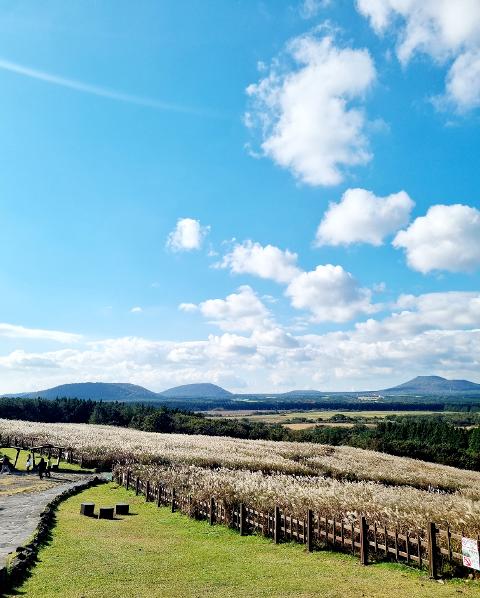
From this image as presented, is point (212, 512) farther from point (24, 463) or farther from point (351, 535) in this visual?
point (24, 463)

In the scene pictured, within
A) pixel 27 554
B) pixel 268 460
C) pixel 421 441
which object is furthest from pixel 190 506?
pixel 421 441

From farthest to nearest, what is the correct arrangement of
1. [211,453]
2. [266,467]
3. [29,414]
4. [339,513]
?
1. [29,414]
2. [211,453]
3. [266,467]
4. [339,513]

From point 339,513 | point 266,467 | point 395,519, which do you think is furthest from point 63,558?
point 266,467

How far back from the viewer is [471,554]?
12.9m

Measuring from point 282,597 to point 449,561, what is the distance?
5.46 meters

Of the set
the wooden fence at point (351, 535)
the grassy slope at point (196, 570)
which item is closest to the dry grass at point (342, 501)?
the wooden fence at point (351, 535)

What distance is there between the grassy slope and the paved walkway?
1126mm

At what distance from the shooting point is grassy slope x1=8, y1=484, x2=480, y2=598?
13602 mm

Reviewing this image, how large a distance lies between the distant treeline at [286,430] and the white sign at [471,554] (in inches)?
2960

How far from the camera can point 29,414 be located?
126m

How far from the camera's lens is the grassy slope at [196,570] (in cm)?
1360

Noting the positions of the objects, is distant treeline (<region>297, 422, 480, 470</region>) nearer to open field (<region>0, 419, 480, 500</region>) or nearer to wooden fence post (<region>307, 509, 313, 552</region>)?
open field (<region>0, 419, 480, 500</region>)

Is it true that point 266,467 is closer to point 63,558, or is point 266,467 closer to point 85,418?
point 63,558

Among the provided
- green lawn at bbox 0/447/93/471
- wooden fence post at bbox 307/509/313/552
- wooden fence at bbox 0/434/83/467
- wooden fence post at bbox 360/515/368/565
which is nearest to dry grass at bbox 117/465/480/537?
wooden fence post at bbox 307/509/313/552
